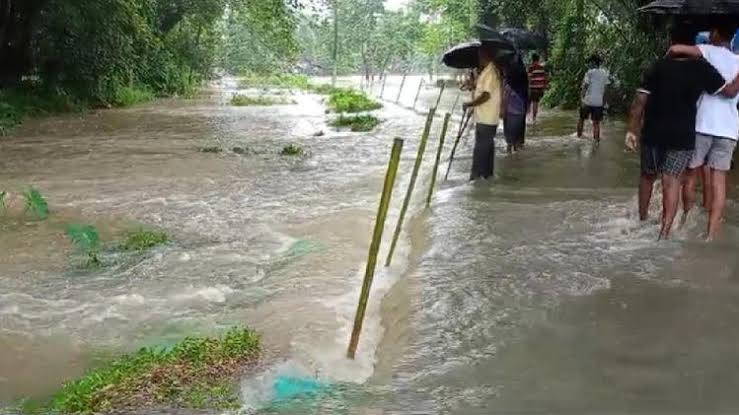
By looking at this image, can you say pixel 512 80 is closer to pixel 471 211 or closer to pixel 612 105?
pixel 471 211

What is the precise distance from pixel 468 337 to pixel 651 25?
51.7ft

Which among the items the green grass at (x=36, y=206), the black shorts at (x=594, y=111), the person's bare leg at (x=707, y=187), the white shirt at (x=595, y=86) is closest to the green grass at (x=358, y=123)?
the black shorts at (x=594, y=111)

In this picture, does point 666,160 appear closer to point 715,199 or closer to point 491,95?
point 715,199

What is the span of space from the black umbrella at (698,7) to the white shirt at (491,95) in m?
2.32

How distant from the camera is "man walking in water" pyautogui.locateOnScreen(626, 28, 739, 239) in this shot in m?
6.29

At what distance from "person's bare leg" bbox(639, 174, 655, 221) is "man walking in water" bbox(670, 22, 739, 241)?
0.46m

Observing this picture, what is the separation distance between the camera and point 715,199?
6.62m

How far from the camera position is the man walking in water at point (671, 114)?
629 centimetres

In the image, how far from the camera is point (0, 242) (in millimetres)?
8016

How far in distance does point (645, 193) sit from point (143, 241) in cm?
457

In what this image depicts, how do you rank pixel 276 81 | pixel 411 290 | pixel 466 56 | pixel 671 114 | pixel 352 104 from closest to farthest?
pixel 411 290 < pixel 671 114 < pixel 466 56 < pixel 352 104 < pixel 276 81

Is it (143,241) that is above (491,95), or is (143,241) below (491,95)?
below

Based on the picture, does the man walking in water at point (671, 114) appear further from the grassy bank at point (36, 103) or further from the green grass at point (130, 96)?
the green grass at point (130, 96)

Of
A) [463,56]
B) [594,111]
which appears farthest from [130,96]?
[463,56]
